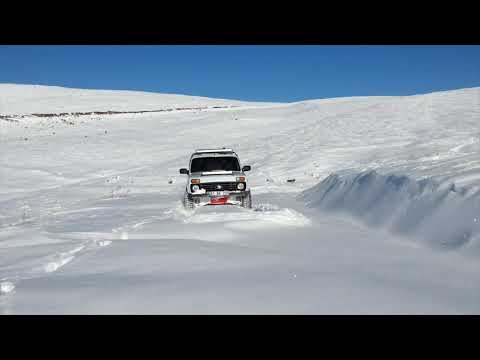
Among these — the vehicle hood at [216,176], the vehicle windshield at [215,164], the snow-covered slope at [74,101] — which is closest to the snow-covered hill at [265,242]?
the vehicle hood at [216,176]

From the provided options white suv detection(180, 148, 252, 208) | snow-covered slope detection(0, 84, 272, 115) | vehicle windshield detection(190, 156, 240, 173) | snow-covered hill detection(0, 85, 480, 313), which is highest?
snow-covered slope detection(0, 84, 272, 115)

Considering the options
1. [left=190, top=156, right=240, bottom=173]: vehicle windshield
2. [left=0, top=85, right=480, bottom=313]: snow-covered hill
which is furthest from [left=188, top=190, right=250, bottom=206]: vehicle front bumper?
[left=190, top=156, right=240, bottom=173]: vehicle windshield

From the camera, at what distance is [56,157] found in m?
27.8

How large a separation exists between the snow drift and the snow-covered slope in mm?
49307

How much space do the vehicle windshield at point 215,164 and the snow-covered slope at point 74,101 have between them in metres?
46.2

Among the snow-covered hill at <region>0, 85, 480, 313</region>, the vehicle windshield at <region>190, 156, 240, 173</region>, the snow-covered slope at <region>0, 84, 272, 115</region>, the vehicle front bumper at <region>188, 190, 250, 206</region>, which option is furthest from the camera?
the snow-covered slope at <region>0, 84, 272, 115</region>

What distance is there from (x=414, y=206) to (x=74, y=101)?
61761 mm

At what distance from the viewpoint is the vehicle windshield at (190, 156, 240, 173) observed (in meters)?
12.1

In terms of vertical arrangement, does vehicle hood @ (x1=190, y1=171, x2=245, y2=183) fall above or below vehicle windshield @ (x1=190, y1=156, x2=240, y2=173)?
below

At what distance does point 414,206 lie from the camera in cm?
787

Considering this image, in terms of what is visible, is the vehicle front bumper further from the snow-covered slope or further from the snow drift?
the snow-covered slope

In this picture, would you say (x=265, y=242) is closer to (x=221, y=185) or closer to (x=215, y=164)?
(x=221, y=185)

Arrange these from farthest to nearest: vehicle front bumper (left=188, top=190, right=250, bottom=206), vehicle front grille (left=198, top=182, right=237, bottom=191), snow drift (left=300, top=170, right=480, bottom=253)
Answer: vehicle front grille (left=198, top=182, right=237, bottom=191) < vehicle front bumper (left=188, top=190, right=250, bottom=206) < snow drift (left=300, top=170, right=480, bottom=253)

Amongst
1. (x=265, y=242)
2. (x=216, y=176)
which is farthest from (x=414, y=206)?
(x=216, y=176)
